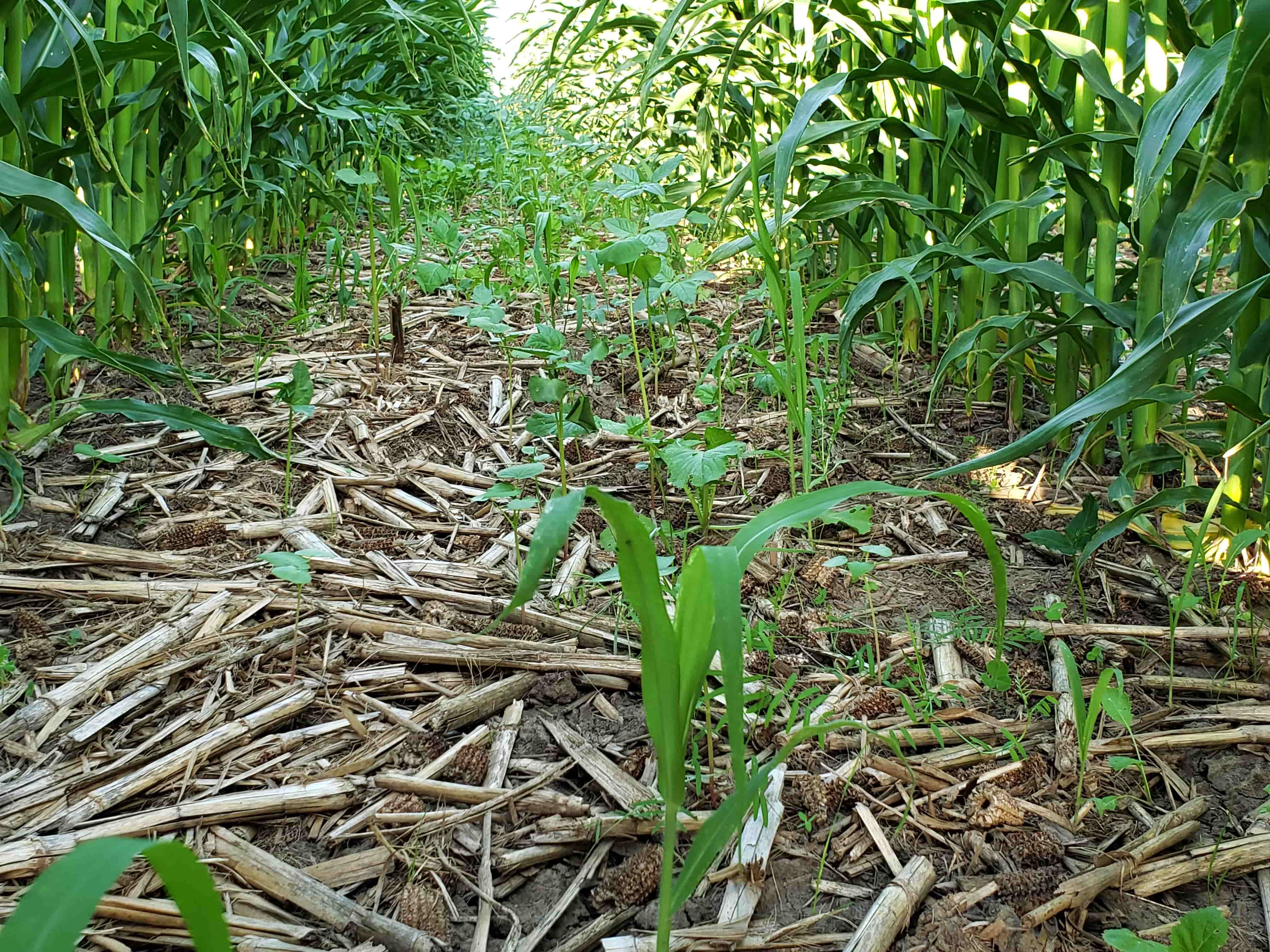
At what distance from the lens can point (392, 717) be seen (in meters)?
1.12

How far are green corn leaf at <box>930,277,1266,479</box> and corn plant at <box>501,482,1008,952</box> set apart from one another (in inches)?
14.7

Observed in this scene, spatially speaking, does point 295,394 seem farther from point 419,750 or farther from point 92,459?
point 419,750

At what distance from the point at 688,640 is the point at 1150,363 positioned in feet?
2.44

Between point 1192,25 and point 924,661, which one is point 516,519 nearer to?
point 924,661

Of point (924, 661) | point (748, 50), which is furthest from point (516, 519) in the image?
point (748, 50)

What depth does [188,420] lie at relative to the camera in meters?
1.42

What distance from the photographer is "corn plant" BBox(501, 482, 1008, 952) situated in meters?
0.64

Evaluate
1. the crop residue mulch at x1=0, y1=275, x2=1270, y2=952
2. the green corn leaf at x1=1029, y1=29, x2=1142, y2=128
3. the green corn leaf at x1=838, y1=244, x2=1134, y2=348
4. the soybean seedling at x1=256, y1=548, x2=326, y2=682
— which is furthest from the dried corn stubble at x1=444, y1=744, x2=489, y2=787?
the green corn leaf at x1=1029, y1=29, x2=1142, y2=128

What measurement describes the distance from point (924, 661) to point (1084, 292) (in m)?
0.72

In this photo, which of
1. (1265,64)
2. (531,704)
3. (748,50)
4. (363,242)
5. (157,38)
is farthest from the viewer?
(363,242)

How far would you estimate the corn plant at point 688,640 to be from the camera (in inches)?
25.1

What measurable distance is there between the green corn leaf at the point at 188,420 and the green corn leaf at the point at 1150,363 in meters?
1.02

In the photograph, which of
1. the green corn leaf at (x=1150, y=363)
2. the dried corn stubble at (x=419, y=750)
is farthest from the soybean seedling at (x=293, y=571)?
the green corn leaf at (x=1150, y=363)

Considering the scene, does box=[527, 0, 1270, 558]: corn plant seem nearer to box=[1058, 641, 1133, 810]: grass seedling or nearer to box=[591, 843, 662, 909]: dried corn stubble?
box=[1058, 641, 1133, 810]: grass seedling
